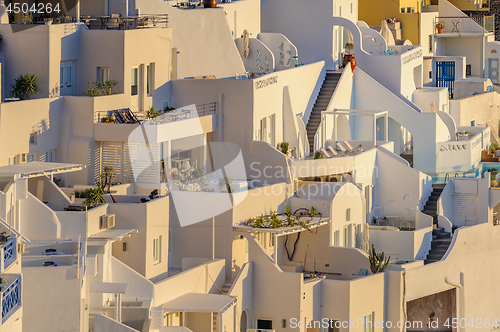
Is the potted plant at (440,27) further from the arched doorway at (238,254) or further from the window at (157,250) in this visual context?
the window at (157,250)

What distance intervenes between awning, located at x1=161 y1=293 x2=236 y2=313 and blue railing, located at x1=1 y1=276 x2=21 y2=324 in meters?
10.7

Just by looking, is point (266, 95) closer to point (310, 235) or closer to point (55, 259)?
point (310, 235)

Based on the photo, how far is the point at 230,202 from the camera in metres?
37.9

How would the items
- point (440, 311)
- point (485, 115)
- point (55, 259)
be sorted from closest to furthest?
1. point (55, 259)
2. point (440, 311)
3. point (485, 115)

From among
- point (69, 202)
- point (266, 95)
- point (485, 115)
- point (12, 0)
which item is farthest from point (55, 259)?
point (485, 115)

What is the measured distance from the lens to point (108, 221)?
1329 inches

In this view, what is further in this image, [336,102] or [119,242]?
[336,102]

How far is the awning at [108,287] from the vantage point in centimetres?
3098

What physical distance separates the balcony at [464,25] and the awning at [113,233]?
139 ft

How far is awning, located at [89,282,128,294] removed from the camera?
3098 centimetres

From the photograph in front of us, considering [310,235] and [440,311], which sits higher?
[310,235]

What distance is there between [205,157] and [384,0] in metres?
28.7

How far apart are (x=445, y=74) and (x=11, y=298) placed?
49426 mm

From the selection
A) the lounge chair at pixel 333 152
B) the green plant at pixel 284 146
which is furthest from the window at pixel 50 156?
the lounge chair at pixel 333 152
